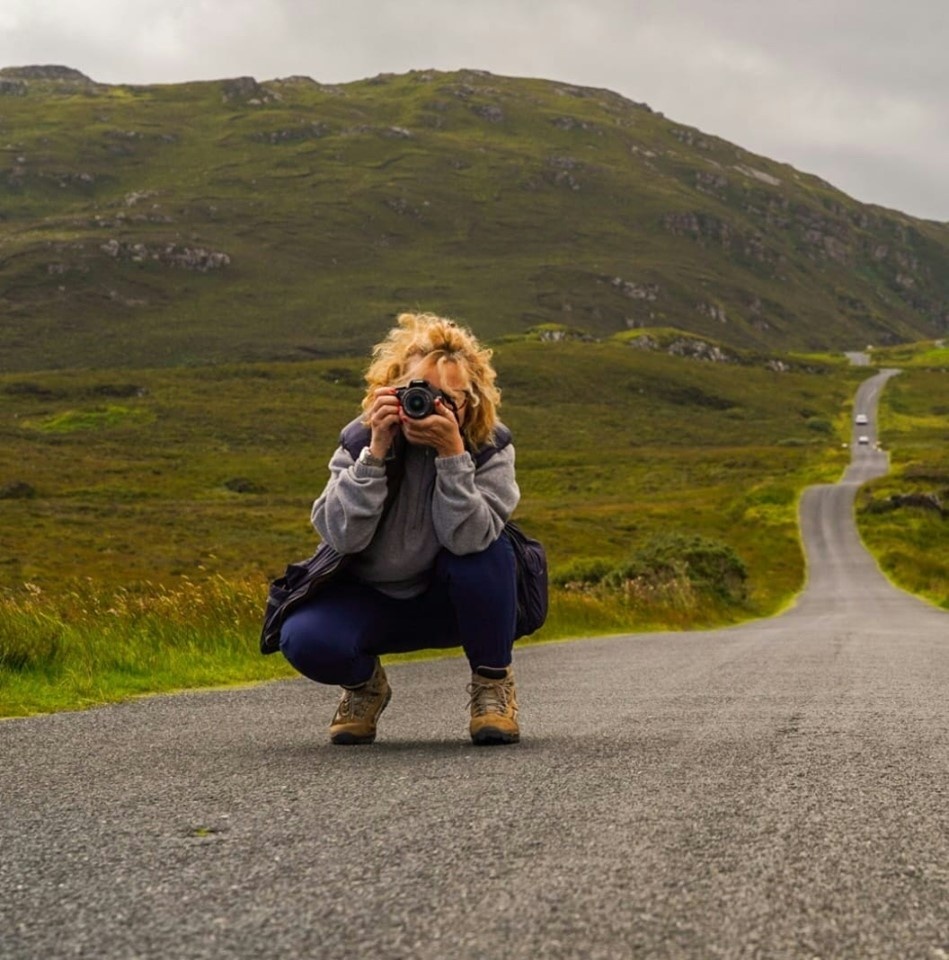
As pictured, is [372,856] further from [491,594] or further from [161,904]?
[491,594]

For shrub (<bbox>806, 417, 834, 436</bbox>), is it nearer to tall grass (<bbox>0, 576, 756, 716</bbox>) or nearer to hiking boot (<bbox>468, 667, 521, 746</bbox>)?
tall grass (<bbox>0, 576, 756, 716</bbox>)

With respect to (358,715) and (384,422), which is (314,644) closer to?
(358,715)

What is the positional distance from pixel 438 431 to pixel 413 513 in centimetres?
42

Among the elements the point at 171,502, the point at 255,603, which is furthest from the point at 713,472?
the point at 255,603

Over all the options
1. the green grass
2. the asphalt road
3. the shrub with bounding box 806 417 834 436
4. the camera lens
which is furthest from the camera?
the shrub with bounding box 806 417 834 436

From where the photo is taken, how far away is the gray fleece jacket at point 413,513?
5.42m

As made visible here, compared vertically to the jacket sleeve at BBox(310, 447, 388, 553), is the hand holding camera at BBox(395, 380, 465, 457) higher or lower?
higher

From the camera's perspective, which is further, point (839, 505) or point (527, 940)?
point (839, 505)

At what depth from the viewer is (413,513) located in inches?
221

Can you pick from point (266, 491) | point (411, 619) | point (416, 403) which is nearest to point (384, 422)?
point (416, 403)

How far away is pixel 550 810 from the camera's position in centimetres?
384

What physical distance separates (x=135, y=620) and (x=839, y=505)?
73.0 metres

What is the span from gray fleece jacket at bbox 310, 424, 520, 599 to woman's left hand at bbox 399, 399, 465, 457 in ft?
0.16

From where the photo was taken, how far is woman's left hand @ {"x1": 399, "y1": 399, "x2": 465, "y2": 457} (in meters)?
5.46
